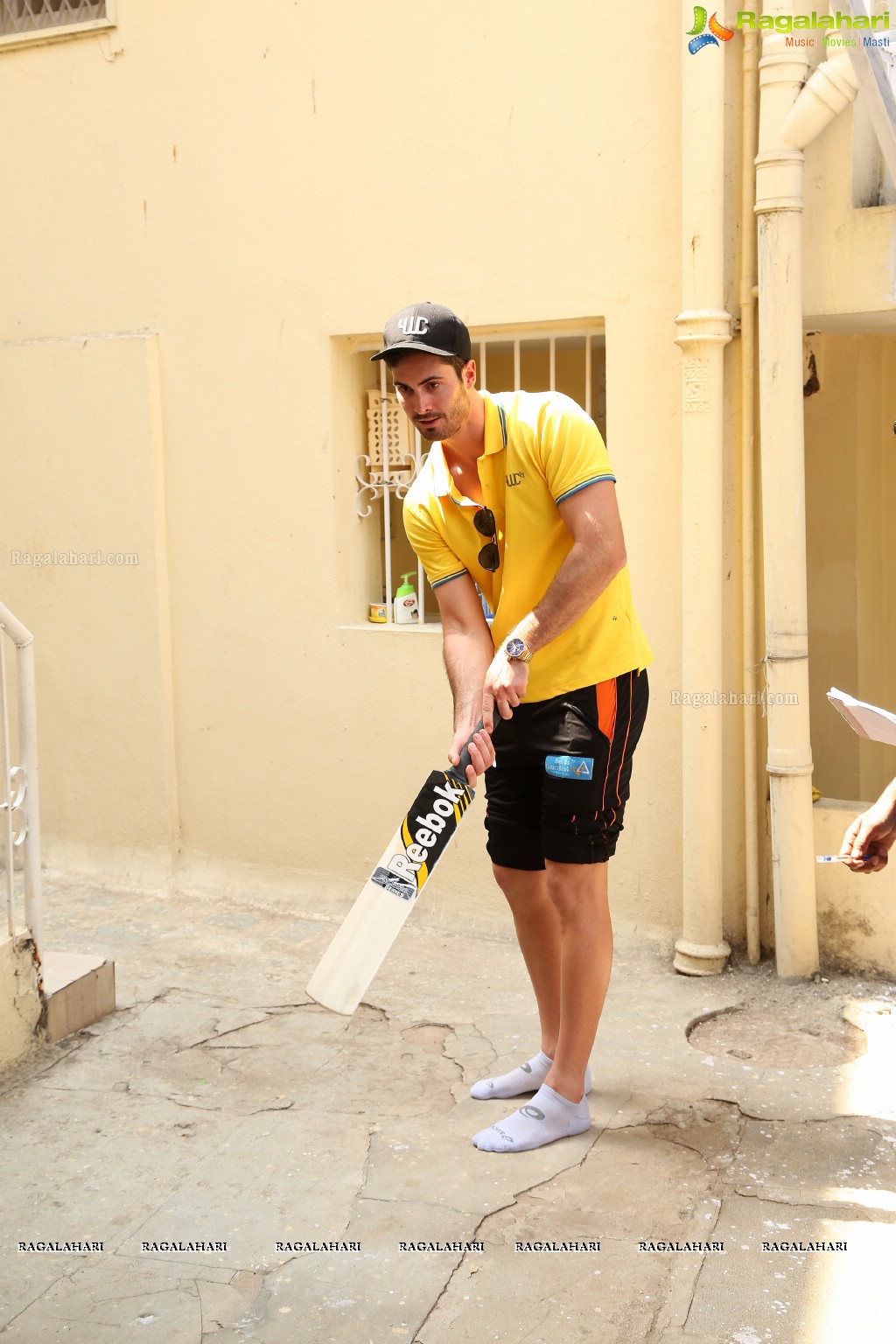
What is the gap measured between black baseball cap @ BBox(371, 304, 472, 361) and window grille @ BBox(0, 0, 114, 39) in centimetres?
315

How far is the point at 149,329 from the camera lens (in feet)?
17.8

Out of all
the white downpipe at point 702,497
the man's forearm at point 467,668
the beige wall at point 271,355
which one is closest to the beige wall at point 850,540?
the white downpipe at point 702,497

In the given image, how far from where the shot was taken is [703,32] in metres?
4.17

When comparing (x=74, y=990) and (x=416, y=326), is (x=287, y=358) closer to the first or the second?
(x=416, y=326)

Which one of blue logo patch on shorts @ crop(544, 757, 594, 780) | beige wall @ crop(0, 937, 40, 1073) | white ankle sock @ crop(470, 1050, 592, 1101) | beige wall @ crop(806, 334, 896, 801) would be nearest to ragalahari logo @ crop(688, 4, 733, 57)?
beige wall @ crop(806, 334, 896, 801)

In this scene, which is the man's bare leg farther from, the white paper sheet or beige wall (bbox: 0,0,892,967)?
beige wall (bbox: 0,0,892,967)

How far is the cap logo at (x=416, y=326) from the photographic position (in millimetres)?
3035

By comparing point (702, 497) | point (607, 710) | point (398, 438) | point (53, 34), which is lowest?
point (607, 710)

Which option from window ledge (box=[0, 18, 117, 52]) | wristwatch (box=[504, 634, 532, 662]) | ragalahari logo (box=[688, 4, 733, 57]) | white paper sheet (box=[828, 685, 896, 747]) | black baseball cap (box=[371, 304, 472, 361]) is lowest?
white paper sheet (box=[828, 685, 896, 747])

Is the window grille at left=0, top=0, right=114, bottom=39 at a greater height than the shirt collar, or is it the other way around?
the window grille at left=0, top=0, right=114, bottom=39

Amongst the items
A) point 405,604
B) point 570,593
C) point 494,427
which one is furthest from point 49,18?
point 570,593

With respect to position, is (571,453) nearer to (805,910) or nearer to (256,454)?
(805,910)

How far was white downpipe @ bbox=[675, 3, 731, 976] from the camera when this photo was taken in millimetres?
4215

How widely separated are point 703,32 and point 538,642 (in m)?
2.35
